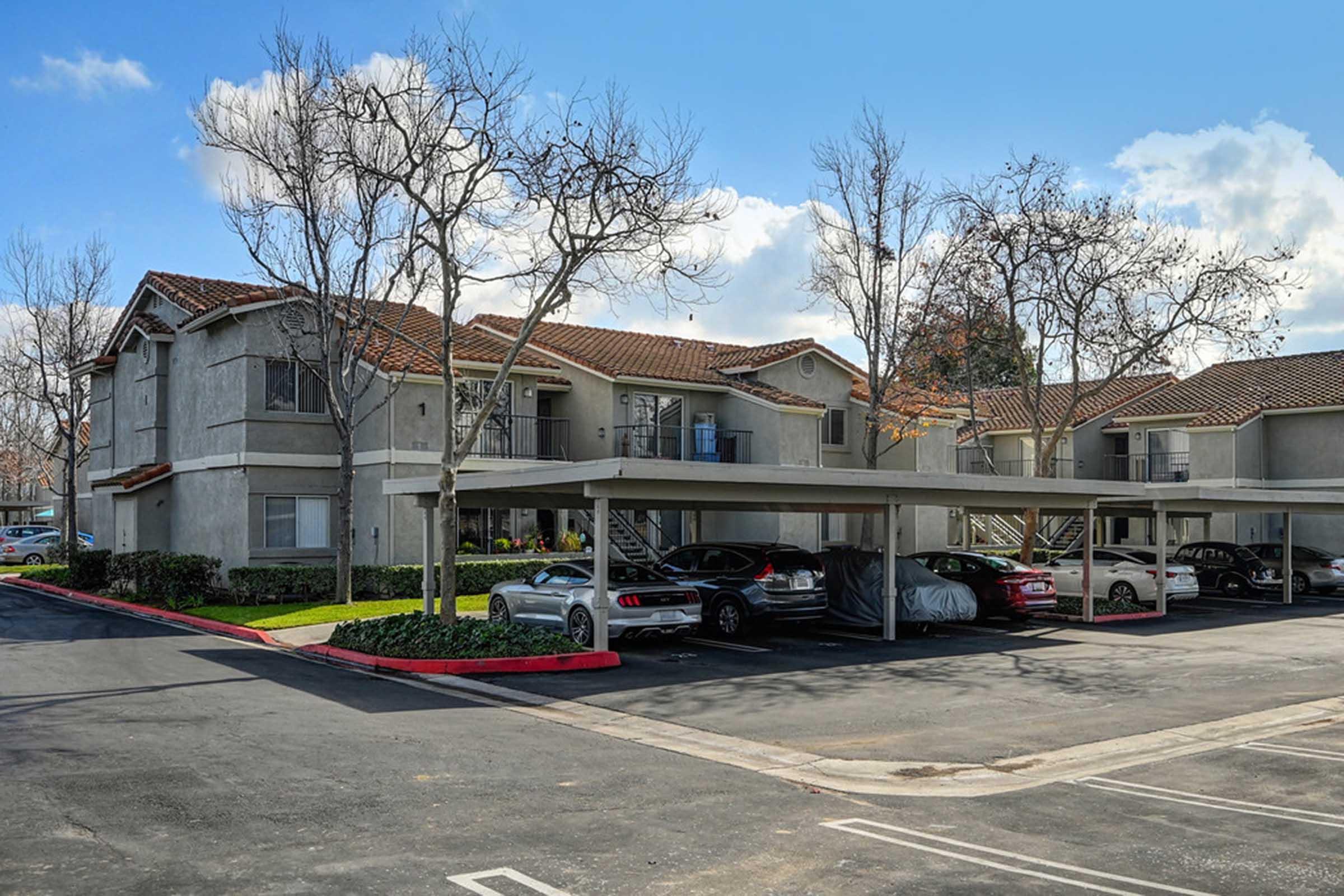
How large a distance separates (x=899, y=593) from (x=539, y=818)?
13927mm

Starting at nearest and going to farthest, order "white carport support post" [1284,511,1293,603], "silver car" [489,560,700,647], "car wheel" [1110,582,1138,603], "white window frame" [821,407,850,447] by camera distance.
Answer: "silver car" [489,560,700,647] < "car wheel" [1110,582,1138,603] < "white carport support post" [1284,511,1293,603] < "white window frame" [821,407,850,447]

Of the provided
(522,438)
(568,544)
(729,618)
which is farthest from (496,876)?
(522,438)

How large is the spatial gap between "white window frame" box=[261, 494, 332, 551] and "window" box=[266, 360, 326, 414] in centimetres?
210

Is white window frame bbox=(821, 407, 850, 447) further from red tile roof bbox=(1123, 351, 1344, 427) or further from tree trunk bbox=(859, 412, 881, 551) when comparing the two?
red tile roof bbox=(1123, 351, 1344, 427)

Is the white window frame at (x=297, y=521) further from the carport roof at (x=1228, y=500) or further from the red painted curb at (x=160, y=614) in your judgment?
the carport roof at (x=1228, y=500)

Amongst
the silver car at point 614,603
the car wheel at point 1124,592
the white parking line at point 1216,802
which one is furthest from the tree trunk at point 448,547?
the car wheel at point 1124,592

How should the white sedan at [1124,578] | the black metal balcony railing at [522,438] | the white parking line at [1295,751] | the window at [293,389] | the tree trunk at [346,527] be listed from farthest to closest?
the black metal balcony railing at [522,438] → the window at [293,389] → the white sedan at [1124,578] → the tree trunk at [346,527] → the white parking line at [1295,751]

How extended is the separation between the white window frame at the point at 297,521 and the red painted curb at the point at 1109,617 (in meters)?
16.5

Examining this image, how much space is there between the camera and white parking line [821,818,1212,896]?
23.1 feet

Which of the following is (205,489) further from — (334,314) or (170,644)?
(170,644)

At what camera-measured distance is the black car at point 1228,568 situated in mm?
32219

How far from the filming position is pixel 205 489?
100 feet

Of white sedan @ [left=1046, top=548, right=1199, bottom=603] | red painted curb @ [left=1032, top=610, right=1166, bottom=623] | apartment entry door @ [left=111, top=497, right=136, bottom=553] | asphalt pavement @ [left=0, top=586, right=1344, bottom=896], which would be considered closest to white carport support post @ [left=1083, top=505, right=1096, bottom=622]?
red painted curb @ [left=1032, top=610, right=1166, bottom=623]

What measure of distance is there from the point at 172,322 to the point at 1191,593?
27175 millimetres
